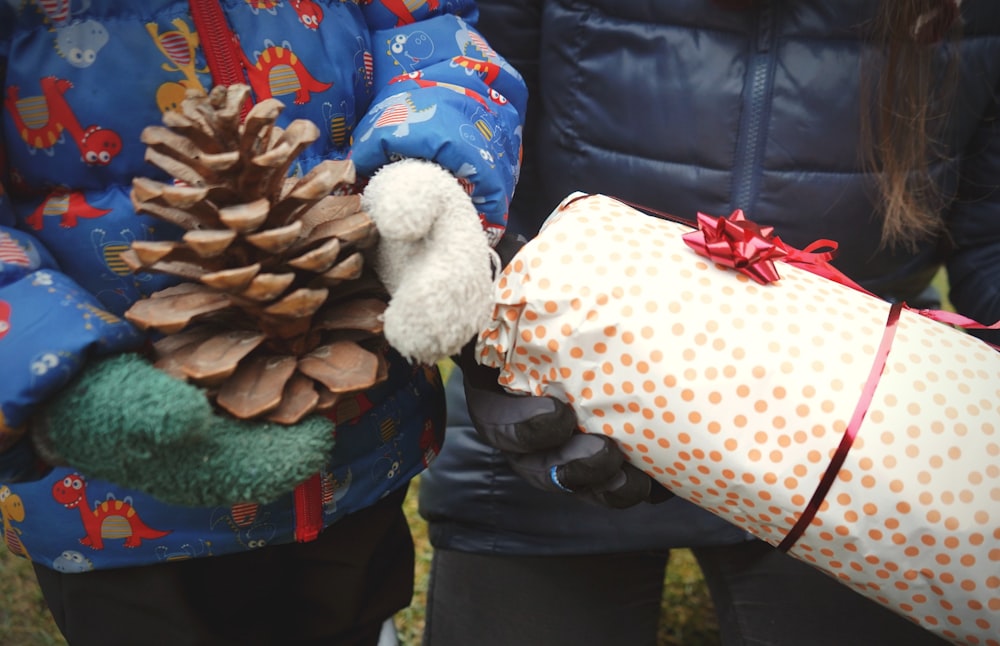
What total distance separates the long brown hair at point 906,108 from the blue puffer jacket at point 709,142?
0.02 meters

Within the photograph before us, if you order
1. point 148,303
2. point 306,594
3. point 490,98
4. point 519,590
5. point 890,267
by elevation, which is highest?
point 490,98

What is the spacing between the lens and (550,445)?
2.23 feet

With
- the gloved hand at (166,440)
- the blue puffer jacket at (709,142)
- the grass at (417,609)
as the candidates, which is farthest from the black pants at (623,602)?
the gloved hand at (166,440)

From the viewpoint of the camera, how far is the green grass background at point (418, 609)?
1.26 m

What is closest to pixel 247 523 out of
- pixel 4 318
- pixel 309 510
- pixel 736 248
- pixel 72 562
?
pixel 309 510

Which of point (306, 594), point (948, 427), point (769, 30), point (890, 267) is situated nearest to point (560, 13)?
point (769, 30)

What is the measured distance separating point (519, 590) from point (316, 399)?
0.61 m

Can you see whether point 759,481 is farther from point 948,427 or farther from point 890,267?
point 890,267

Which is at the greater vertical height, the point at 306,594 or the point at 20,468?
the point at 20,468

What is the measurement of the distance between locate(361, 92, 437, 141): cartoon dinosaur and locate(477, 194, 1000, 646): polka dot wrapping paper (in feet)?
0.47

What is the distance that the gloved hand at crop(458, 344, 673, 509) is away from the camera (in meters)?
0.66

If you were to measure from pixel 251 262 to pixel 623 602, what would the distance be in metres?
0.74

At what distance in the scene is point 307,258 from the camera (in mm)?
532

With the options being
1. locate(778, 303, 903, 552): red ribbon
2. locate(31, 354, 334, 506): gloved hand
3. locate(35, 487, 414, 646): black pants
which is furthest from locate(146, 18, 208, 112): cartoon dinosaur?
locate(778, 303, 903, 552): red ribbon
